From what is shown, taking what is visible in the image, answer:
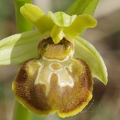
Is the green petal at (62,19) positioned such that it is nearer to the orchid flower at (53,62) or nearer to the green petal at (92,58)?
the orchid flower at (53,62)

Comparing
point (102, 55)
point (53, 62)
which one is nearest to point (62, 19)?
point (53, 62)

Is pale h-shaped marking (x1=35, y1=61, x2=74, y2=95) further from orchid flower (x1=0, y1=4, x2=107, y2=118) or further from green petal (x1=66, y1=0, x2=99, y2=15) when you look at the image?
green petal (x1=66, y1=0, x2=99, y2=15)

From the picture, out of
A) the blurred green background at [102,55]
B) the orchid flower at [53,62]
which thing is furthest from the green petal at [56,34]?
the blurred green background at [102,55]

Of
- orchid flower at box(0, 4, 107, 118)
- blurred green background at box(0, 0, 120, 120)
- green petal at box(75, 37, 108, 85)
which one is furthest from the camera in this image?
blurred green background at box(0, 0, 120, 120)

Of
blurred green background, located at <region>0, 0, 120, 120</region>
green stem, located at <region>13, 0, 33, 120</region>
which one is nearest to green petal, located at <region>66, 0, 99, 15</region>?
green stem, located at <region>13, 0, 33, 120</region>

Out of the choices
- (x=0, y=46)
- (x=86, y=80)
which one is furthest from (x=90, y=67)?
(x=0, y=46)

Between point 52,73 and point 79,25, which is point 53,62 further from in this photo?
point 79,25

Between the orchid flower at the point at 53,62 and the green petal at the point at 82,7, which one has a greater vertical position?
the green petal at the point at 82,7

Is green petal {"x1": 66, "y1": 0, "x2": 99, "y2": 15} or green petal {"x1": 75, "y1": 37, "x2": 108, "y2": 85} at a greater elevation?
green petal {"x1": 66, "y1": 0, "x2": 99, "y2": 15}
